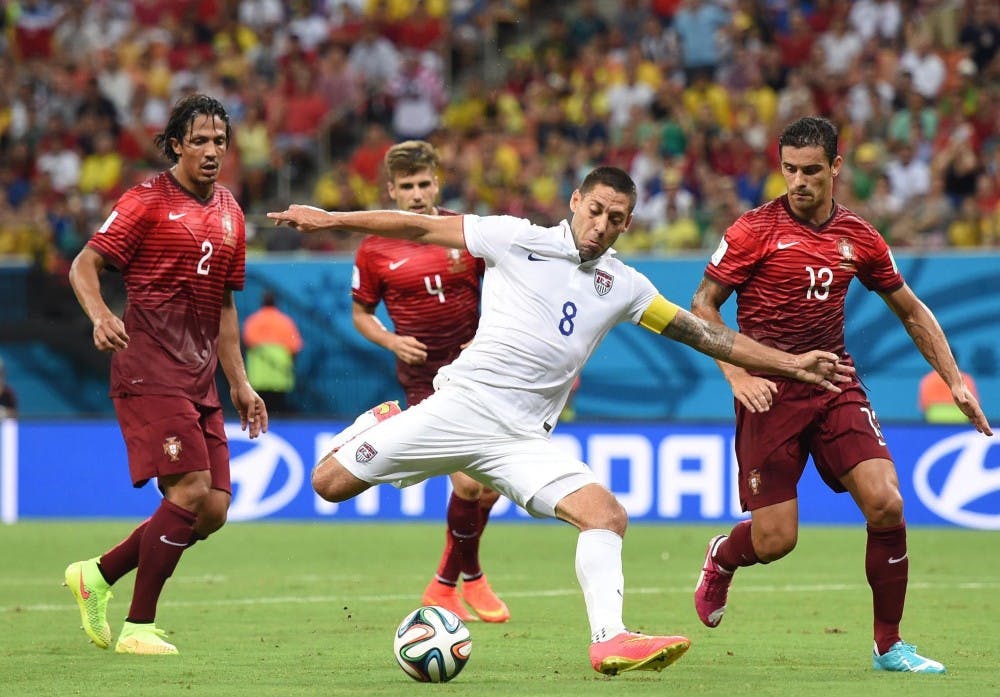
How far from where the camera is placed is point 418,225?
24.0 feet

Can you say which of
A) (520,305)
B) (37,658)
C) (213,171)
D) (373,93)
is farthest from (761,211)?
(373,93)

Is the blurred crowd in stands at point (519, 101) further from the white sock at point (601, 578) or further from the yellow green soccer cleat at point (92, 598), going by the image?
the white sock at point (601, 578)

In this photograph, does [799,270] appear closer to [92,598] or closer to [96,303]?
[96,303]

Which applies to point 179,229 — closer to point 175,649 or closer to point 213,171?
point 213,171

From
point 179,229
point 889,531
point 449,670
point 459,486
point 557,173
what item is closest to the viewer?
point 449,670

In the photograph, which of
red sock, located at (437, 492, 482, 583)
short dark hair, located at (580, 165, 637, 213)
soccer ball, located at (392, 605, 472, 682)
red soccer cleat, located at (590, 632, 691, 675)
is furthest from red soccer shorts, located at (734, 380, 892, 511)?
red sock, located at (437, 492, 482, 583)

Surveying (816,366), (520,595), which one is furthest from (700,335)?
(520,595)

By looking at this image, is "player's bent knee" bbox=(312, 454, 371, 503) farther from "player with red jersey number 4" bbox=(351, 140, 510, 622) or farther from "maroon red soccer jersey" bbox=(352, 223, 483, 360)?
"maroon red soccer jersey" bbox=(352, 223, 483, 360)

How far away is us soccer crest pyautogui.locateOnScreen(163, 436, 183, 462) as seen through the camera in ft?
26.4

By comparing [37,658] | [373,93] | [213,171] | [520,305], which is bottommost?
[37,658]

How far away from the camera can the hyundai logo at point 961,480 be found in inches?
582

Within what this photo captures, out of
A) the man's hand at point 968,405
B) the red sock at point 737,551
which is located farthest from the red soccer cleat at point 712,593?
the man's hand at point 968,405

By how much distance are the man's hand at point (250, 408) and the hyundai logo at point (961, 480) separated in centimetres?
800

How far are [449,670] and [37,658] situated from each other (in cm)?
207
